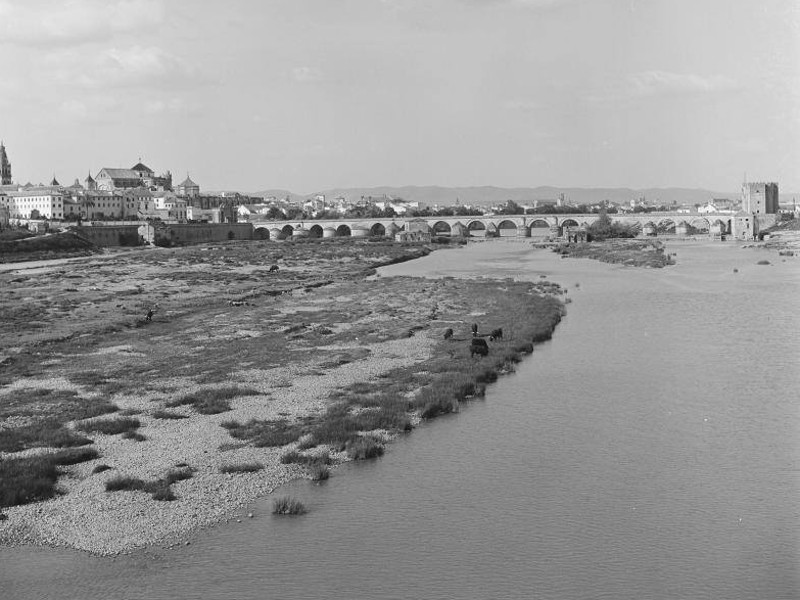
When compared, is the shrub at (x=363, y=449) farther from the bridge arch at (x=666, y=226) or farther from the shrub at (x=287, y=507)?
the bridge arch at (x=666, y=226)

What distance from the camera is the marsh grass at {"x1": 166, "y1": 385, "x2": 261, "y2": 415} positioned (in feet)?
63.4

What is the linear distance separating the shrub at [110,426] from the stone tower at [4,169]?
492 ft

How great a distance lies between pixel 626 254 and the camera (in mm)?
80625

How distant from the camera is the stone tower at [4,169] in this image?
5999 inches

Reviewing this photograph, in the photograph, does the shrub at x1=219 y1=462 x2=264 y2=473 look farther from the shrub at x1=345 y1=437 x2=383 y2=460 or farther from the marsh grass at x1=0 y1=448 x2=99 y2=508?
the marsh grass at x1=0 y1=448 x2=99 y2=508

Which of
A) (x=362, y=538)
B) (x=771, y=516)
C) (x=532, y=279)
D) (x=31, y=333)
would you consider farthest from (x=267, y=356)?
(x=532, y=279)

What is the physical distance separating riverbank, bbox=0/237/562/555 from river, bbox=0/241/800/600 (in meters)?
0.83

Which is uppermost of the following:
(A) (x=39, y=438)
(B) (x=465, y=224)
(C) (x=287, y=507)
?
(B) (x=465, y=224)

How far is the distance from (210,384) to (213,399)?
Answer: 2118 mm

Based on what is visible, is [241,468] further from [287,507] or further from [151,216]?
[151,216]

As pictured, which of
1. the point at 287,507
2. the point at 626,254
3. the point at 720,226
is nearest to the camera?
the point at 287,507

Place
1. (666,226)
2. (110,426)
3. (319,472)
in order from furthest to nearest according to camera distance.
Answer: (666,226), (110,426), (319,472)

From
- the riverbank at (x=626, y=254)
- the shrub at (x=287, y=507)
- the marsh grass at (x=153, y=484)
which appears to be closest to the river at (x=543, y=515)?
the shrub at (x=287, y=507)

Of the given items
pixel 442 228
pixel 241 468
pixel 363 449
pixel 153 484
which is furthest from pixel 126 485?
pixel 442 228
